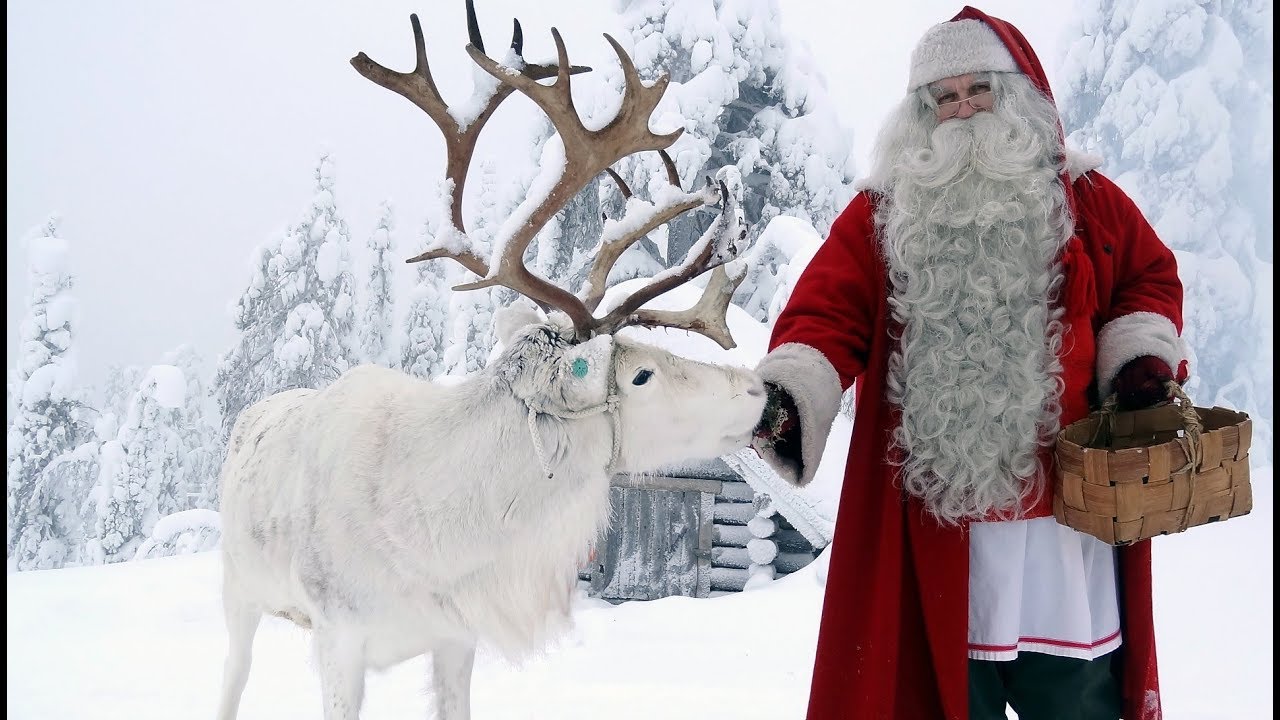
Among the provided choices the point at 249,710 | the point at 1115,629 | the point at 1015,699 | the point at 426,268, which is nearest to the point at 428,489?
the point at 1015,699

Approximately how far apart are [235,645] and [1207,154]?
33.3ft

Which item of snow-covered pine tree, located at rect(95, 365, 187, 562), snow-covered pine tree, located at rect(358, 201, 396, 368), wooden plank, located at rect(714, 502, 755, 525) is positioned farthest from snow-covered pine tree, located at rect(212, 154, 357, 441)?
wooden plank, located at rect(714, 502, 755, 525)

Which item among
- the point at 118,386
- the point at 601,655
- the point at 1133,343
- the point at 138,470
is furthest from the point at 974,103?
the point at 118,386

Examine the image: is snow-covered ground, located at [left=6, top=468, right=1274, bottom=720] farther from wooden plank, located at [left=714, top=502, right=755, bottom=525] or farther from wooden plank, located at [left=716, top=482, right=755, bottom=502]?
wooden plank, located at [left=716, top=482, right=755, bottom=502]

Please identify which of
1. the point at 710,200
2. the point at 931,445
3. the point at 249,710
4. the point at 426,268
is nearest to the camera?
the point at 931,445

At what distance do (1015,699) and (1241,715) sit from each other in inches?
95.1

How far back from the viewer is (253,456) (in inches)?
109

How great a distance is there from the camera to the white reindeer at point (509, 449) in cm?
205

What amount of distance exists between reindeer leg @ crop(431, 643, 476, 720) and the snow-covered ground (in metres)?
0.07

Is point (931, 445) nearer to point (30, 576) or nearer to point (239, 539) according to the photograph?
point (239, 539)

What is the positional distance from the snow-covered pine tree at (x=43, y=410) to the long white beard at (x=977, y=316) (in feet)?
39.7

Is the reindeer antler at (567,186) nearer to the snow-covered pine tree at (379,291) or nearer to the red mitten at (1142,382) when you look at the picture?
the red mitten at (1142,382)

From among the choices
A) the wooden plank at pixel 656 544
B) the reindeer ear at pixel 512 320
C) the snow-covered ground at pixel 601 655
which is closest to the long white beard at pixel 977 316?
the reindeer ear at pixel 512 320

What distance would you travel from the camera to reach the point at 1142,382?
190 centimetres
